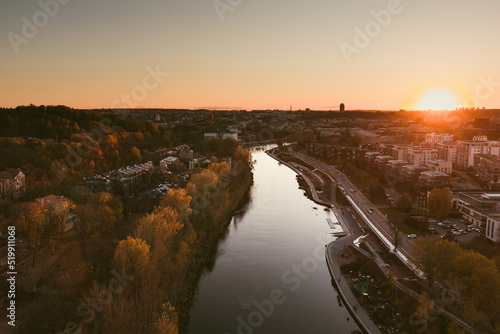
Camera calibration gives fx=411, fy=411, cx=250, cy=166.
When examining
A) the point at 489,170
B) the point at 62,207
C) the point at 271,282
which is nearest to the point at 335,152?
the point at 489,170

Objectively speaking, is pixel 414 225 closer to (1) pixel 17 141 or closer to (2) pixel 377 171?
(2) pixel 377 171

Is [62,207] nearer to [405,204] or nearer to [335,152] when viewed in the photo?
[405,204]

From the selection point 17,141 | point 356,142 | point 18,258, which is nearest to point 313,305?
point 18,258

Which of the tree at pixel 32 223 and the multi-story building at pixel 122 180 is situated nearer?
the tree at pixel 32 223

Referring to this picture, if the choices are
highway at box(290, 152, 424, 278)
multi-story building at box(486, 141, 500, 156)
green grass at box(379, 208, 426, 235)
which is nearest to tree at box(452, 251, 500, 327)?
highway at box(290, 152, 424, 278)

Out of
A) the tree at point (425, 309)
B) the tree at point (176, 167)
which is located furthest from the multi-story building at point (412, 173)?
the tree at point (425, 309)

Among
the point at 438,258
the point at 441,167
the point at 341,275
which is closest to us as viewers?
the point at 438,258

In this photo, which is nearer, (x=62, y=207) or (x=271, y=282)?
(x=271, y=282)

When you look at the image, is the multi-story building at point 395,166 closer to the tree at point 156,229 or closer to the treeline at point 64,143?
the treeline at point 64,143
